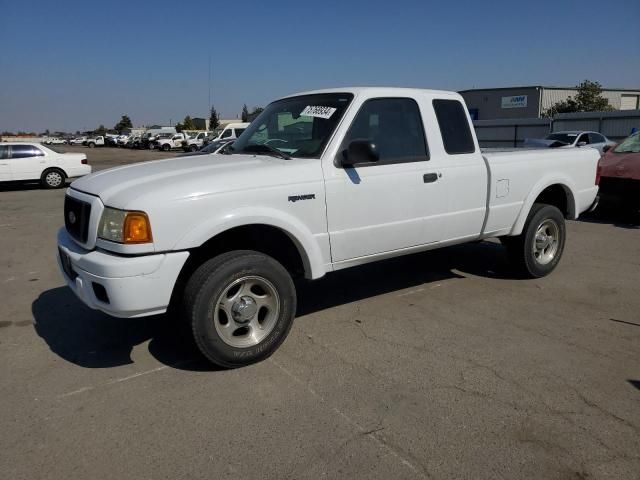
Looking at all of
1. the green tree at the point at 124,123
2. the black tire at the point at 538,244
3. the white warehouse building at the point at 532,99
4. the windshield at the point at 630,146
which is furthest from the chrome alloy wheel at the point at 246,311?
the green tree at the point at 124,123

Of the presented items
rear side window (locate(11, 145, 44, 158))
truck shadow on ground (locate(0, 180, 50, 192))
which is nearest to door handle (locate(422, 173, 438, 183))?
rear side window (locate(11, 145, 44, 158))

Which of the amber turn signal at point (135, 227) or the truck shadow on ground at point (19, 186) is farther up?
the amber turn signal at point (135, 227)

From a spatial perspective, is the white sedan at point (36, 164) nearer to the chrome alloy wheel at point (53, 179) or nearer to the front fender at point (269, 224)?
the chrome alloy wheel at point (53, 179)

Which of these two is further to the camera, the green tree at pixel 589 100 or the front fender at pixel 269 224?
the green tree at pixel 589 100

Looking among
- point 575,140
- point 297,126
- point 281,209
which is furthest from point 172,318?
point 575,140

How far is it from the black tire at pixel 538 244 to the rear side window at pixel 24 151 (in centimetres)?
1603

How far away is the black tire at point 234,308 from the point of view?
354cm

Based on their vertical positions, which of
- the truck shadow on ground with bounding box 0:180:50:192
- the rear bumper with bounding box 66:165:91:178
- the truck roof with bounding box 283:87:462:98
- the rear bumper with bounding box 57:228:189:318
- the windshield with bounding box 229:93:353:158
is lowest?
the truck shadow on ground with bounding box 0:180:50:192

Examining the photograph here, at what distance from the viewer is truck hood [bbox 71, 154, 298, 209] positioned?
344 centimetres

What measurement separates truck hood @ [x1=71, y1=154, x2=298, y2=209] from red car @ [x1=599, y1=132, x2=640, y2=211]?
24.4 ft

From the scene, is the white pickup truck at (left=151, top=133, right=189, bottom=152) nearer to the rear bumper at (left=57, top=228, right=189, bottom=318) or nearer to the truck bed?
the truck bed

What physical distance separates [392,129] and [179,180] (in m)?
1.91

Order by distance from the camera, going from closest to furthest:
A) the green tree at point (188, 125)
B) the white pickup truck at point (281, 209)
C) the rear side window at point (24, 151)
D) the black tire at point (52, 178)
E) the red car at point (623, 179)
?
the white pickup truck at point (281, 209)
the red car at point (623, 179)
the rear side window at point (24, 151)
the black tire at point (52, 178)
the green tree at point (188, 125)

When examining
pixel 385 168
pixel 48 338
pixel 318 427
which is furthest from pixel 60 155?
pixel 318 427
